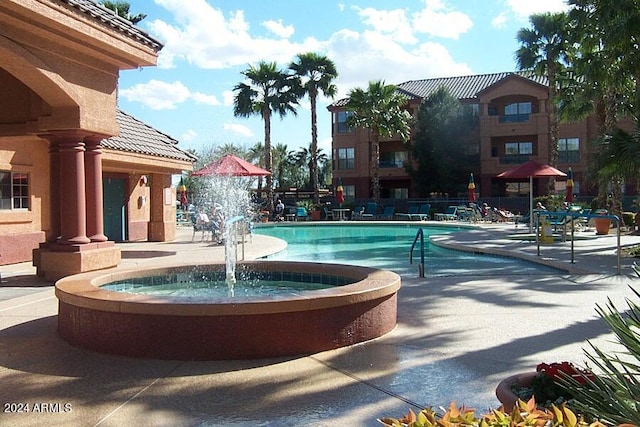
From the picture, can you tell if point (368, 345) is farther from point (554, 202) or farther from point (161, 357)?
point (554, 202)

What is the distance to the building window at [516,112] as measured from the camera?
44094 mm

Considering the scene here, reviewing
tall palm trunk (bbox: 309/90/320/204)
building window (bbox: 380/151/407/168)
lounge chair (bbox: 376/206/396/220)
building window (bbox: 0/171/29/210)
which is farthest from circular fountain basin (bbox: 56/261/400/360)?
building window (bbox: 380/151/407/168)

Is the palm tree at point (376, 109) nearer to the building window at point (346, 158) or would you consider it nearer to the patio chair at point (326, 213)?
the patio chair at point (326, 213)

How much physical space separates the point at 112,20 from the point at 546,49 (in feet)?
96.0

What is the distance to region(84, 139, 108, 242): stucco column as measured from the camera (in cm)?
1207

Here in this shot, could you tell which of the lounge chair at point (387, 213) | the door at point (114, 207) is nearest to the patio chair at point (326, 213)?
the lounge chair at point (387, 213)

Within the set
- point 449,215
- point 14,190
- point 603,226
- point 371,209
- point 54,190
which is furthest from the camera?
point 371,209

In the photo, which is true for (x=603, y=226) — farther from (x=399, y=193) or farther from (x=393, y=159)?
(x=393, y=159)

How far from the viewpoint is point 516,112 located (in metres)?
45.2

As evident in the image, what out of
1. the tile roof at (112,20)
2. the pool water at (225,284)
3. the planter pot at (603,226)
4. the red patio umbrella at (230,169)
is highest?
the tile roof at (112,20)

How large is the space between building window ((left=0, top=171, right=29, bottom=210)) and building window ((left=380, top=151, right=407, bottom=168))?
35011 mm

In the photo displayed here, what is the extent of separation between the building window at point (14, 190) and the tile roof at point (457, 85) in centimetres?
3385

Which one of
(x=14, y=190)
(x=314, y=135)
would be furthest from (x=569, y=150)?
(x=14, y=190)

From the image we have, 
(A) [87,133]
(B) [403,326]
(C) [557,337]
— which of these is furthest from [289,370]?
(A) [87,133]
